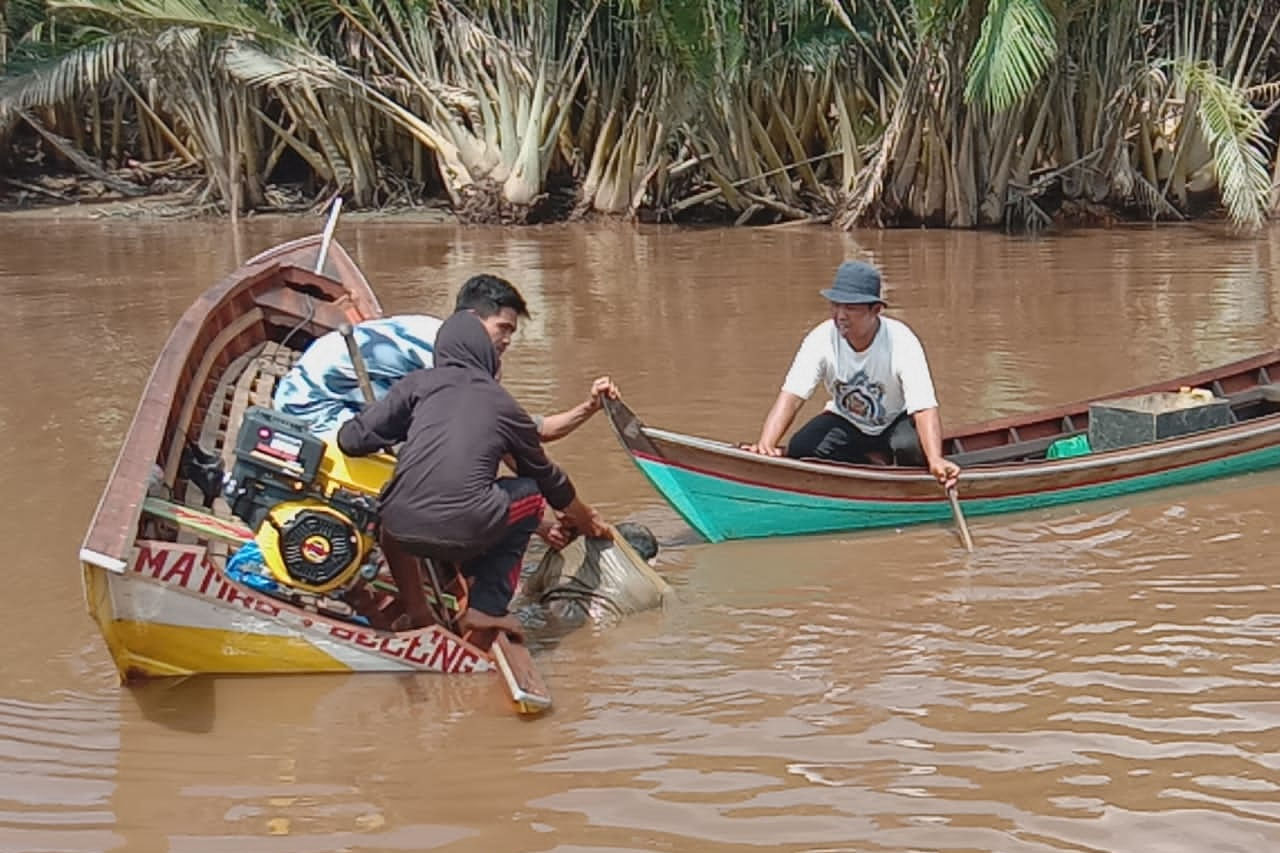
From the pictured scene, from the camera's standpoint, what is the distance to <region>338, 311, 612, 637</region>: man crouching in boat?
4.83 m

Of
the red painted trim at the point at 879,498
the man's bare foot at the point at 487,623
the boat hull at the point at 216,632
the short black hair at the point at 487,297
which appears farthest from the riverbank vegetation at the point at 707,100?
the boat hull at the point at 216,632

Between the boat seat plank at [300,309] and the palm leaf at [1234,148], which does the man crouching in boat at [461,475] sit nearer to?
the boat seat plank at [300,309]

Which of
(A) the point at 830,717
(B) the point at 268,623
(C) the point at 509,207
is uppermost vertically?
(C) the point at 509,207

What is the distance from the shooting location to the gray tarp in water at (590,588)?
564 cm

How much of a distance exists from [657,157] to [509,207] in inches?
84.6

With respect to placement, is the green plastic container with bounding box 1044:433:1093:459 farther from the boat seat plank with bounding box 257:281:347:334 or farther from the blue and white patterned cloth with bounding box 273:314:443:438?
the boat seat plank with bounding box 257:281:347:334

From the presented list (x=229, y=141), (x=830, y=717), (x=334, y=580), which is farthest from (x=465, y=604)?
(x=229, y=141)

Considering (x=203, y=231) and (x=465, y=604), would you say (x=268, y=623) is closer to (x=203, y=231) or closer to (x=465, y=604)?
(x=465, y=604)

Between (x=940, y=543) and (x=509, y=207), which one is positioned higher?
(x=509, y=207)

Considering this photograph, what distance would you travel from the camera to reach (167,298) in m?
14.4

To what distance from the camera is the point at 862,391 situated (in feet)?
21.7

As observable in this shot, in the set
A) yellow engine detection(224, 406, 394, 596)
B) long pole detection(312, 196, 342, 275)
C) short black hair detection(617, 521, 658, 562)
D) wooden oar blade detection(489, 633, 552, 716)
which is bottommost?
wooden oar blade detection(489, 633, 552, 716)

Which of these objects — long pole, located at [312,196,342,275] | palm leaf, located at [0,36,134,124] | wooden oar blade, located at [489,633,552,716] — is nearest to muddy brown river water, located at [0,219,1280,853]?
wooden oar blade, located at [489,633,552,716]

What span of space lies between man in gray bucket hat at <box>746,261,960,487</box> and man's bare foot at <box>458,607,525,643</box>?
171 cm
